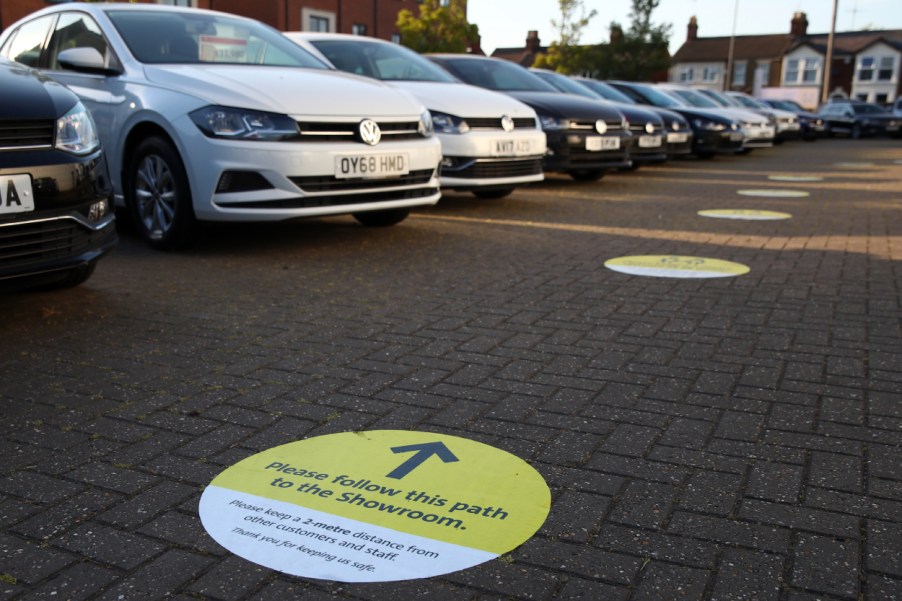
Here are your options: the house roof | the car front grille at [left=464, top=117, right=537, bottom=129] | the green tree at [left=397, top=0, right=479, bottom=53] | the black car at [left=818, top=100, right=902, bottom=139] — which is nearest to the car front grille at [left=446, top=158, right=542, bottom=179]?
the car front grille at [left=464, top=117, right=537, bottom=129]

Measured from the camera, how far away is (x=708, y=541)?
2.35 meters

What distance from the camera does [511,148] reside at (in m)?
9.15

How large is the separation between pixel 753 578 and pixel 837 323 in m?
2.91

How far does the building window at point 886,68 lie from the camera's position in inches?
2953

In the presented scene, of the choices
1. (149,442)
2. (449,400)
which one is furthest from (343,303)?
(149,442)

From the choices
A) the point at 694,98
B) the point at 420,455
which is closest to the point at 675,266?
the point at 420,455

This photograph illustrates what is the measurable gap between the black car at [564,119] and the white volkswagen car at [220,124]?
442cm

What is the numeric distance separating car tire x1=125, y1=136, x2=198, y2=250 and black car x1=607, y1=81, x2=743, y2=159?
14233 millimetres

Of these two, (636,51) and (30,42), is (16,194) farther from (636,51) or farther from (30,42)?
(636,51)

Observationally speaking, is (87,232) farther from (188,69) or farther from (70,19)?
(70,19)

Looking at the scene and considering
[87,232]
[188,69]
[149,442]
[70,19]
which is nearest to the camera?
[149,442]

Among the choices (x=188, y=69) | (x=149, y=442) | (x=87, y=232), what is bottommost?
(x=149, y=442)

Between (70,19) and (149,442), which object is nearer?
(149,442)

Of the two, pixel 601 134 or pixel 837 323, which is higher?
pixel 601 134
